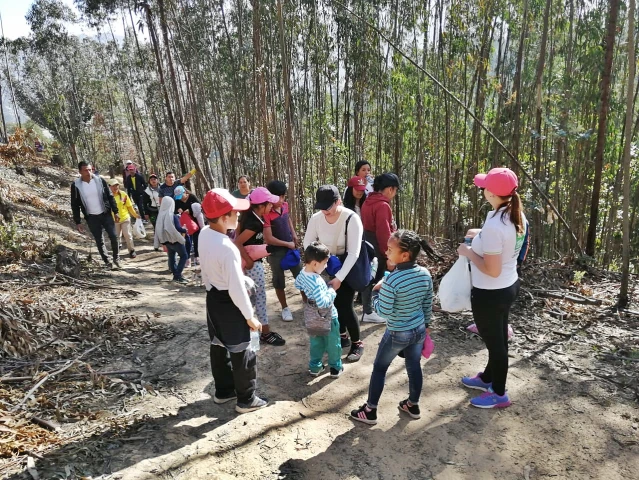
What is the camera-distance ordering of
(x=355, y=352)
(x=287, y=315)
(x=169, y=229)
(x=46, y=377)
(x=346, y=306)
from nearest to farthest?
1. (x=46, y=377)
2. (x=346, y=306)
3. (x=355, y=352)
4. (x=287, y=315)
5. (x=169, y=229)

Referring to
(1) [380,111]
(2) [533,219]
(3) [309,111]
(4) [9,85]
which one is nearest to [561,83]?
(2) [533,219]

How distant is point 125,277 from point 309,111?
6.00m

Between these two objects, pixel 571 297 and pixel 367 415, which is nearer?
pixel 367 415

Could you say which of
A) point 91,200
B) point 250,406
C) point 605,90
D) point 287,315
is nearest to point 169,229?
point 91,200

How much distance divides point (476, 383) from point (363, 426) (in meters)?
0.90

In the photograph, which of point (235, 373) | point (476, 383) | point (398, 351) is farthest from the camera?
point (476, 383)

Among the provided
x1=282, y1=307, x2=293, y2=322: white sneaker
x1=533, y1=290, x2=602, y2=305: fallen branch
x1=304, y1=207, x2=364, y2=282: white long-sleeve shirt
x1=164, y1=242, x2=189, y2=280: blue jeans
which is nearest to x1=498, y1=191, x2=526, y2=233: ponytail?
x1=304, y1=207, x2=364, y2=282: white long-sleeve shirt

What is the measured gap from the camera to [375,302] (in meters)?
2.40

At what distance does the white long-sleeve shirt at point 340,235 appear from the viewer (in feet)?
9.75

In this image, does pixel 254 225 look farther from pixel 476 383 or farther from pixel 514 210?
pixel 476 383

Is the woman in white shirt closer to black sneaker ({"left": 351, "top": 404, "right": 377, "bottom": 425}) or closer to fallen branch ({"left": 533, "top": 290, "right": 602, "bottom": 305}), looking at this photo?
black sneaker ({"left": 351, "top": 404, "right": 377, "bottom": 425})

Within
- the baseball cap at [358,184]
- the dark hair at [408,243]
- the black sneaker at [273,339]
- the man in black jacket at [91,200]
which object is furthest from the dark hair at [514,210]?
the man in black jacket at [91,200]

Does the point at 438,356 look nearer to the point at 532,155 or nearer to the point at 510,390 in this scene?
the point at 510,390

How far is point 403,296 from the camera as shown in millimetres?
2289
